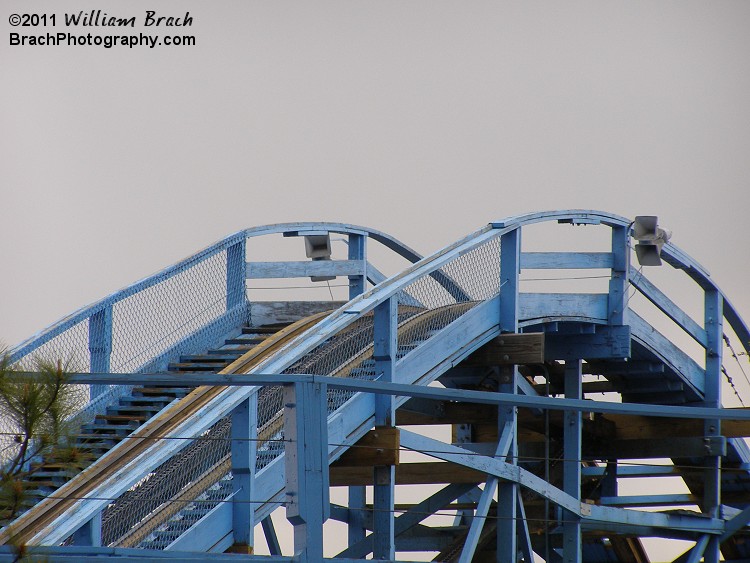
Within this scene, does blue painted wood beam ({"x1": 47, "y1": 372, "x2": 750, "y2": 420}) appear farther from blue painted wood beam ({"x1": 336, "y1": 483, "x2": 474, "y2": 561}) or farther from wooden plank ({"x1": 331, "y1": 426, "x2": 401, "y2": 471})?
blue painted wood beam ({"x1": 336, "y1": 483, "x2": 474, "y2": 561})

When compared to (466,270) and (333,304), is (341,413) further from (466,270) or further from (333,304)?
(333,304)

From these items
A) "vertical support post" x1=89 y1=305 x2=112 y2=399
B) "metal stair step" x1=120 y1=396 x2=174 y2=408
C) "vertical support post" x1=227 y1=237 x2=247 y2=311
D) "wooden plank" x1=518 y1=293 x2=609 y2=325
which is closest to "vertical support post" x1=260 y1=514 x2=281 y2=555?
"vertical support post" x1=227 y1=237 x2=247 y2=311

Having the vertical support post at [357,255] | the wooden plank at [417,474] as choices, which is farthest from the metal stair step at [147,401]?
the vertical support post at [357,255]

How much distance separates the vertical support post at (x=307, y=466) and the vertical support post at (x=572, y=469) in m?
8.38

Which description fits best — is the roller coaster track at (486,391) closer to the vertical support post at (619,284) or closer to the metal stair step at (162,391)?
the vertical support post at (619,284)

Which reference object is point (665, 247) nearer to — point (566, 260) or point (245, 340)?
point (566, 260)

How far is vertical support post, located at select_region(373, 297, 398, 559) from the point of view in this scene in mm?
11242

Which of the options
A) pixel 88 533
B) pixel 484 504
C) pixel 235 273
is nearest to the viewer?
pixel 88 533

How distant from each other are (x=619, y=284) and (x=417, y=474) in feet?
9.57

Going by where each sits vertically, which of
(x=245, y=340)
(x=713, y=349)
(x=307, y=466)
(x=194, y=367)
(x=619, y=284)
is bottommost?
(x=713, y=349)

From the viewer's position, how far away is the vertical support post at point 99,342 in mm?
12219

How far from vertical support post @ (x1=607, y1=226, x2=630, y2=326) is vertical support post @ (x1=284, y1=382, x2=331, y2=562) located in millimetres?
9220

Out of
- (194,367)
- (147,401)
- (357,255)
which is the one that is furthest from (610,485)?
(147,401)

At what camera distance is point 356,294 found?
52.5 ft
